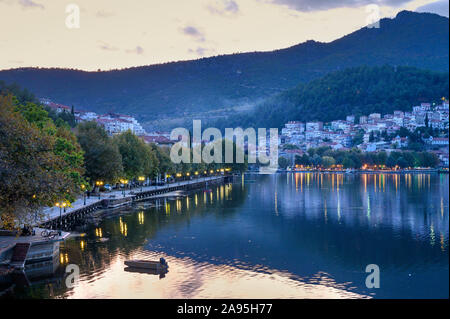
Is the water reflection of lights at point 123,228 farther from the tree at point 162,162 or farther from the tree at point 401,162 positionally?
the tree at point 401,162

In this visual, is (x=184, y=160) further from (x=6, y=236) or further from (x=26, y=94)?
(x=6, y=236)

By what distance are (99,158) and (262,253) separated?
2402 centimetres

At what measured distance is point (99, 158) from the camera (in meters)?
46.2

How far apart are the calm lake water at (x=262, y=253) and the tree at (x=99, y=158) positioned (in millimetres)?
4232

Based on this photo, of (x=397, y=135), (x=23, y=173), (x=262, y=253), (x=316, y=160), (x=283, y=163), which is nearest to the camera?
(x=23, y=173)

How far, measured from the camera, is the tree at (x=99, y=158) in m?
46.1

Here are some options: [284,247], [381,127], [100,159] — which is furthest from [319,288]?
[381,127]

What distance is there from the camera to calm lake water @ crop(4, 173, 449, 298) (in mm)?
20250

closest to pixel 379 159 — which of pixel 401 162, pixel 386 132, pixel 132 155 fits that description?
pixel 401 162

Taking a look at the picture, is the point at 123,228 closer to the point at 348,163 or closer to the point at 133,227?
the point at 133,227

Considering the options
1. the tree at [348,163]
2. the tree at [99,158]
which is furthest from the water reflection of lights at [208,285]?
the tree at [348,163]

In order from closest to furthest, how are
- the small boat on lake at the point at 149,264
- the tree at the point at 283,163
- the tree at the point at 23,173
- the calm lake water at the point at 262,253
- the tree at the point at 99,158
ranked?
the tree at the point at 23,173 < the calm lake water at the point at 262,253 < the small boat on lake at the point at 149,264 < the tree at the point at 99,158 < the tree at the point at 283,163

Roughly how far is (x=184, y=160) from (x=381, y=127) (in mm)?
125966

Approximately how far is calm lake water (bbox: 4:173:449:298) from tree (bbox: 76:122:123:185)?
4232 mm
